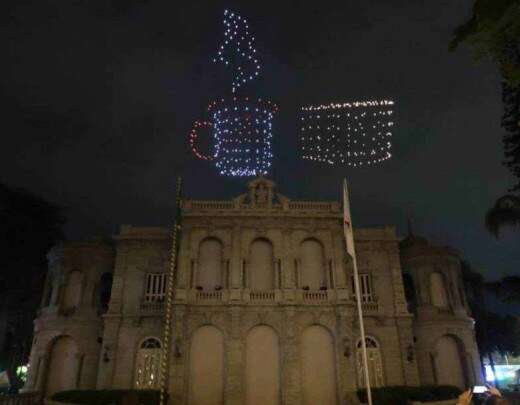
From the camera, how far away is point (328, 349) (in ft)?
89.7

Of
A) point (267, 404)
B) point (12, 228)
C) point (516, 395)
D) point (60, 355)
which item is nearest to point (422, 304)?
point (516, 395)

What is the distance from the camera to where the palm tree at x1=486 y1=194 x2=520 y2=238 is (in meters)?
21.9

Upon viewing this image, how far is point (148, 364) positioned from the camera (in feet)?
93.8

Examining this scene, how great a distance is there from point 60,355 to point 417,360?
25530mm

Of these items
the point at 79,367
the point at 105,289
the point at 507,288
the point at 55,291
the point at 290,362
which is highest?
the point at 105,289

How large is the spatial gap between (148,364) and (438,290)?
21.8m

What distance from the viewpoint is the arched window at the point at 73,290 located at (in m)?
31.6

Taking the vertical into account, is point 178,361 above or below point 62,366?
below

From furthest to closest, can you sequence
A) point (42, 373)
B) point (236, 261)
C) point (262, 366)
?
point (42, 373)
point (236, 261)
point (262, 366)

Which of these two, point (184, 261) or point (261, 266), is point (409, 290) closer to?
point (261, 266)

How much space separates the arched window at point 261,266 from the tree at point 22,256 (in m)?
20.8

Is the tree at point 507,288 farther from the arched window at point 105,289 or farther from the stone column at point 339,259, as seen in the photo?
the arched window at point 105,289

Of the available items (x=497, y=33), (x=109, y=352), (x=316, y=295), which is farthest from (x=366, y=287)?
(x=497, y=33)

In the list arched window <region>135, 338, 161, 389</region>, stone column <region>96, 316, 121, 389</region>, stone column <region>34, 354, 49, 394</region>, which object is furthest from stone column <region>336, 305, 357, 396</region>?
stone column <region>34, 354, 49, 394</region>
